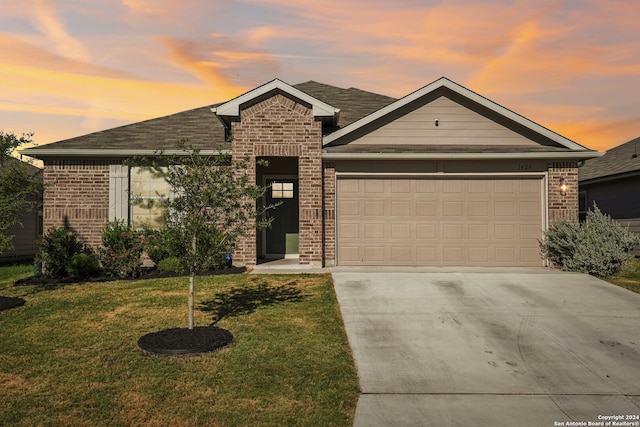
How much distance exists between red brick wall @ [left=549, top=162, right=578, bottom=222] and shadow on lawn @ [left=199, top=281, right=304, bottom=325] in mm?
7912

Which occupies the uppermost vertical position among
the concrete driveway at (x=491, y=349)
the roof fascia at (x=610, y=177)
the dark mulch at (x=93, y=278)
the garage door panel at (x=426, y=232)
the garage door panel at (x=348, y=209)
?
the roof fascia at (x=610, y=177)

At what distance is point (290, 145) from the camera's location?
12.2 m

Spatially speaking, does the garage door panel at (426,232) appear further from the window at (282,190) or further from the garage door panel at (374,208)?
the window at (282,190)

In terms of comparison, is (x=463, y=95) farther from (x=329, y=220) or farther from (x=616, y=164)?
(x=616, y=164)

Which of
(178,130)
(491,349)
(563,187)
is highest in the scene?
(178,130)

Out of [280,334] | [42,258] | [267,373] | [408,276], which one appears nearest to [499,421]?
[267,373]

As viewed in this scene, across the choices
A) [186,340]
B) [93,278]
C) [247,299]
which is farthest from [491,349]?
[93,278]

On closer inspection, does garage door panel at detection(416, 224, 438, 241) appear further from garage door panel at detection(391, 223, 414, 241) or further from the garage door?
garage door panel at detection(391, 223, 414, 241)

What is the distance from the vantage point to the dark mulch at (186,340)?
20.2 ft

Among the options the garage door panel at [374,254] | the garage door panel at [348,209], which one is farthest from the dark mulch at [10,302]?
the garage door panel at [374,254]

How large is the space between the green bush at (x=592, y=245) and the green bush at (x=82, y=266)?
1239 centimetres

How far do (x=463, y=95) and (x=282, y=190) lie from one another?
6278 mm

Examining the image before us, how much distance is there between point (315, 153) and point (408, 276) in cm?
416

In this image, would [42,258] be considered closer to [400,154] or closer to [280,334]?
[280,334]
